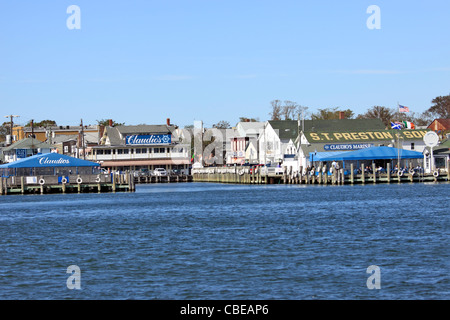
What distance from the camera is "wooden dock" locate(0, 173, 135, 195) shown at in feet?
280

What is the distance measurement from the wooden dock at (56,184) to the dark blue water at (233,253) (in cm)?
2868

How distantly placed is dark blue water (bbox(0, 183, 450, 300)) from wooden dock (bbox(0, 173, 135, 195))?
28.7 metres

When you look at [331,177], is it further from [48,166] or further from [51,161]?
[48,166]

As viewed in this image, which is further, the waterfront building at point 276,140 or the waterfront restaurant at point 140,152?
the waterfront restaurant at point 140,152

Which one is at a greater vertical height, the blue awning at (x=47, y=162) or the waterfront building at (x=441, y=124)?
the waterfront building at (x=441, y=124)

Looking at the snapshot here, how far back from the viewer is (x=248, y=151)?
15425 centimetres

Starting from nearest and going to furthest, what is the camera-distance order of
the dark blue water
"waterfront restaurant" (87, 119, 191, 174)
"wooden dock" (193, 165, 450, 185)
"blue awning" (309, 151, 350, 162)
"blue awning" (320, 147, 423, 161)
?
1. the dark blue water
2. "wooden dock" (193, 165, 450, 185)
3. "blue awning" (320, 147, 423, 161)
4. "blue awning" (309, 151, 350, 162)
5. "waterfront restaurant" (87, 119, 191, 174)

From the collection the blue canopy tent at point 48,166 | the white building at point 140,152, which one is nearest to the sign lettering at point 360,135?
the blue canopy tent at point 48,166

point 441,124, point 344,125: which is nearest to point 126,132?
point 344,125

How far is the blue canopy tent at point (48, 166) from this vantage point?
86438mm

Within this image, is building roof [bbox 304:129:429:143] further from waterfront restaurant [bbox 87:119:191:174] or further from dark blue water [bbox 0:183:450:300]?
dark blue water [bbox 0:183:450:300]

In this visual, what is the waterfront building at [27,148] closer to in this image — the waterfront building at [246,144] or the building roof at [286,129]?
the building roof at [286,129]

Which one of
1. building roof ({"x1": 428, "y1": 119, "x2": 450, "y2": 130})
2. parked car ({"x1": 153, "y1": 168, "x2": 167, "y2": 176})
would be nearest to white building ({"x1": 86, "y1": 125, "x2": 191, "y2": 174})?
parked car ({"x1": 153, "y1": 168, "x2": 167, "y2": 176})
